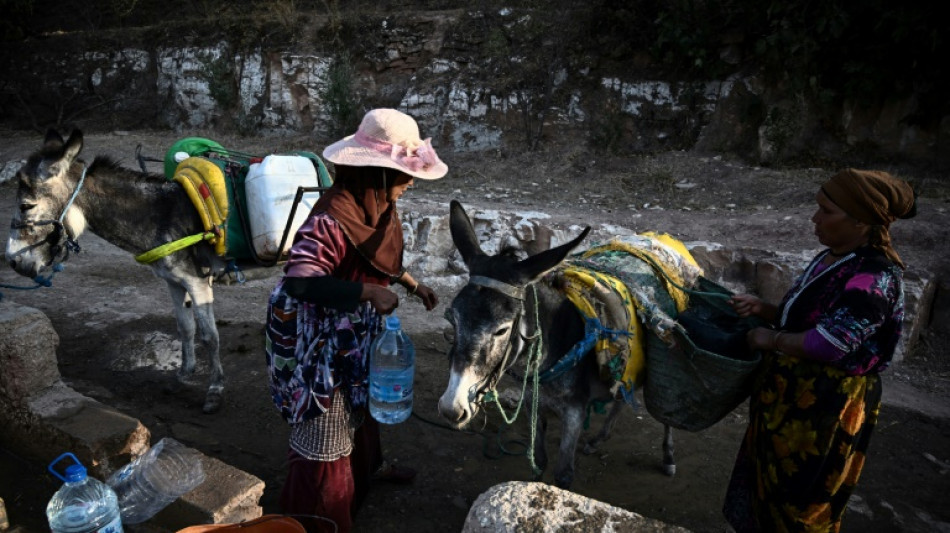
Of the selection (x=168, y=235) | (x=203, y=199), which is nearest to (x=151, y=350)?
(x=168, y=235)

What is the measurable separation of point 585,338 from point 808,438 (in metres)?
0.92

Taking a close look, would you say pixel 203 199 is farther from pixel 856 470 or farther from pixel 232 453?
pixel 856 470

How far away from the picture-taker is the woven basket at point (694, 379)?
7.89ft

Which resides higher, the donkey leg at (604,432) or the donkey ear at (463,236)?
the donkey ear at (463,236)

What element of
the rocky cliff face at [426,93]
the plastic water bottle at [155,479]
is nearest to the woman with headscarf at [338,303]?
the plastic water bottle at [155,479]

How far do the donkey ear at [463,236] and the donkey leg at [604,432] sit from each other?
175 cm

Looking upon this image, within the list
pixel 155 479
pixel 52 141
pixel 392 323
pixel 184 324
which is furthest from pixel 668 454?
pixel 52 141

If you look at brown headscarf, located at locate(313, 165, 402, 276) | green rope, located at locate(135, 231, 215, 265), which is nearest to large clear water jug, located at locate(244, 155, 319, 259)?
green rope, located at locate(135, 231, 215, 265)

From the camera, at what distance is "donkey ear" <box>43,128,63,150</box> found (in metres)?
3.56

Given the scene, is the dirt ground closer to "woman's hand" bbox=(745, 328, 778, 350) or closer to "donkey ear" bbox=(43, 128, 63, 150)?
"woman's hand" bbox=(745, 328, 778, 350)

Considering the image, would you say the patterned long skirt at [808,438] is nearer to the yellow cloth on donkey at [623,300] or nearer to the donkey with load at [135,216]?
the yellow cloth on donkey at [623,300]

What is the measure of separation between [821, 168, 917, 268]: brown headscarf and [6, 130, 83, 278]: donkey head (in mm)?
3947

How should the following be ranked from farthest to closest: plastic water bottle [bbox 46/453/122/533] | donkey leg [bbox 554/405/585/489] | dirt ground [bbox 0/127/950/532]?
dirt ground [bbox 0/127/950/532] < donkey leg [bbox 554/405/585/489] < plastic water bottle [bbox 46/453/122/533]

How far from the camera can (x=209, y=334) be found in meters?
4.00
